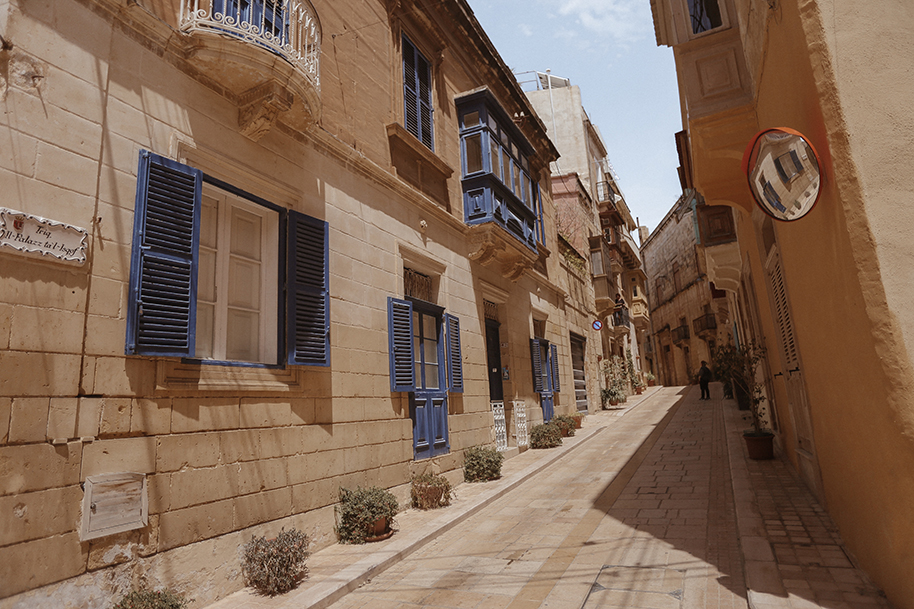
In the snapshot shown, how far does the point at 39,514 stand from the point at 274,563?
188 centimetres

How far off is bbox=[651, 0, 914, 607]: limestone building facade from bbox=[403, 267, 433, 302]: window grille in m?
5.58

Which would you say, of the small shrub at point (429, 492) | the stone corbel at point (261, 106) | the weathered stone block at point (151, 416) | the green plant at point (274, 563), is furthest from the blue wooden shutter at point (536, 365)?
the weathered stone block at point (151, 416)

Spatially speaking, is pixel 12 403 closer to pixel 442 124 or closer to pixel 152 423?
pixel 152 423

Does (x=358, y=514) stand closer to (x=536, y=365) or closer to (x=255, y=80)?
(x=255, y=80)

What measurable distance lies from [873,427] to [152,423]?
5.53 meters

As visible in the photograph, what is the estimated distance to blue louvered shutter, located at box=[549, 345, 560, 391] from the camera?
15.5 meters

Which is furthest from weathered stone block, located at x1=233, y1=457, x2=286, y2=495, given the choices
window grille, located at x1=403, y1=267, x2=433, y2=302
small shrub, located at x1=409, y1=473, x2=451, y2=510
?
window grille, located at x1=403, y1=267, x2=433, y2=302

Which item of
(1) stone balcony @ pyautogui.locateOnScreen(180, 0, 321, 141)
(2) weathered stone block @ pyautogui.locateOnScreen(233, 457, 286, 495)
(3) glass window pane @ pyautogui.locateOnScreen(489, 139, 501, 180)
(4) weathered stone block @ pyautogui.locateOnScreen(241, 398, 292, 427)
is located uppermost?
(3) glass window pane @ pyautogui.locateOnScreen(489, 139, 501, 180)

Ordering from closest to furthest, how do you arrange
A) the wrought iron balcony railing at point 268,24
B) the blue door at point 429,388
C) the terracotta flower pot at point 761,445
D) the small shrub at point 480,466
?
1. the wrought iron balcony railing at point 268,24
2. the blue door at point 429,388
3. the terracotta flower pot at point 761,445
4. the small shrub at point 480,466

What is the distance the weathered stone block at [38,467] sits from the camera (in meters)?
3.47

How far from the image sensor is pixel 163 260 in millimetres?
4621

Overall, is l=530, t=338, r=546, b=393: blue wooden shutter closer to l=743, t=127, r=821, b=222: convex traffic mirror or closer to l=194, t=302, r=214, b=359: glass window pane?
l=194, t=302, r=214, b=359: glass window pane

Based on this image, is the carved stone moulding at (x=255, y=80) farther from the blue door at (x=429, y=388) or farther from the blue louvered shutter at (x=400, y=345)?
the blue door at (x=429, y=388)

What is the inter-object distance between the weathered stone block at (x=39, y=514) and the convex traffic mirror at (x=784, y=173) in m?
5.75
